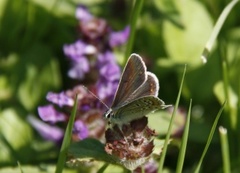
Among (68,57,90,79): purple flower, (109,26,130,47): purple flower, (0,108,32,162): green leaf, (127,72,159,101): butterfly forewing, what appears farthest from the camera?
(109,26,130,47): purple flower

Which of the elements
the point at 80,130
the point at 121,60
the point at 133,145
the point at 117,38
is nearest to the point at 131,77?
the point at 133,145

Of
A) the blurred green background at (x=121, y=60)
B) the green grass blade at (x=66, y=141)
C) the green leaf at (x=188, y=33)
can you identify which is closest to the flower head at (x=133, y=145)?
the green grass blade at (x=66, y=141)

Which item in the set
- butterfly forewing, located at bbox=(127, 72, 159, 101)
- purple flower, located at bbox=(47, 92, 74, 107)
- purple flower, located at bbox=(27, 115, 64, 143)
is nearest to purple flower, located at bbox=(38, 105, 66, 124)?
purple flower, located at bbox=(47, 92, 74, 107)

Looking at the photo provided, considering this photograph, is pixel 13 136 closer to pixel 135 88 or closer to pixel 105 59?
pixel 105 59

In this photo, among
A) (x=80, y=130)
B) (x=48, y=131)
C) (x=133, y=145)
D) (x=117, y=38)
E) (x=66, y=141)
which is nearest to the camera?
(x=66, y=141)

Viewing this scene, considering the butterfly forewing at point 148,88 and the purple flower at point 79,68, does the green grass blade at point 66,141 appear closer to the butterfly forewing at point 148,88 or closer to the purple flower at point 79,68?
the butterfly forewing at point 148,88

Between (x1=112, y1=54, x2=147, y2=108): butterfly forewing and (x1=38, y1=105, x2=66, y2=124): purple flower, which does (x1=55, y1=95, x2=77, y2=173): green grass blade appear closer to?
(x1=112, y1=54, x2=147, y2=108): butterfly forewing
